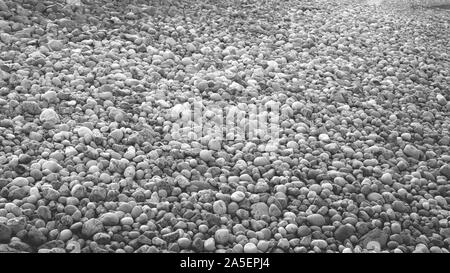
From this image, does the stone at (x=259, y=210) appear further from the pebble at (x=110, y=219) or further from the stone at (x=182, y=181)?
the pebble at (x=110, y=219)

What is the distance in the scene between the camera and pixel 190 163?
2.96 m

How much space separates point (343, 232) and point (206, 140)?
110cm

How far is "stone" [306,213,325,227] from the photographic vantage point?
8.80ft

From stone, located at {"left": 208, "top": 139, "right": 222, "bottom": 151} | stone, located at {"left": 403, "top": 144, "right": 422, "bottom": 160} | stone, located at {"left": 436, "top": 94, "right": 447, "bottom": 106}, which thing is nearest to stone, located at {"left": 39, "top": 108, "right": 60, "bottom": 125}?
stone, located at {"left": 208, "top": 139, "right": 222, "bottom": 151}

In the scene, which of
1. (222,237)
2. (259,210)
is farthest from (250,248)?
(259,210)

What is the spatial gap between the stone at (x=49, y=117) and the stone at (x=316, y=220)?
1.77 m

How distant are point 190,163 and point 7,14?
2393 millimetres

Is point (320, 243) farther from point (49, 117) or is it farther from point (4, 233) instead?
point (49, 117)

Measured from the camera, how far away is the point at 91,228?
245 centimetres

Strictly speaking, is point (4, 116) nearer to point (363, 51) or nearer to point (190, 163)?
point (190, 163)

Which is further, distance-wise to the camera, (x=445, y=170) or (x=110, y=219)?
(x=445, y=170)

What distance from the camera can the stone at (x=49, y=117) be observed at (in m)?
3.10

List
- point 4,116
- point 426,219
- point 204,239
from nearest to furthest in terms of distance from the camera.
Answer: point 204,239 < point 426,219 < point 4,116

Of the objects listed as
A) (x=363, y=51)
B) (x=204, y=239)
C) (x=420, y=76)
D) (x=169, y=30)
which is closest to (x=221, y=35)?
(x=169, y=30)
